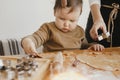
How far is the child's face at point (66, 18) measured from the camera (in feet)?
3.22

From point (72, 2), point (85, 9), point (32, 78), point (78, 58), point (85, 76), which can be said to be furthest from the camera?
point (85, 9)

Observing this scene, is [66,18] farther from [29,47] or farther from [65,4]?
[29,47]

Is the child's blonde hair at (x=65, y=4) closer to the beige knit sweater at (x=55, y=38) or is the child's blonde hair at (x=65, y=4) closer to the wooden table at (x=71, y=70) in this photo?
the beige knit sweater at (x=55, y=38)

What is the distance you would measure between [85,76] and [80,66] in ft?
0.28

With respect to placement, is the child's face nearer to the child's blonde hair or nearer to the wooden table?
the child's blonde hair

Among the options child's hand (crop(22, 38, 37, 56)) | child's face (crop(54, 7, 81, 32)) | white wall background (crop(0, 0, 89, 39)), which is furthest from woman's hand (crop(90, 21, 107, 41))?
white wall background (crop(0, 0, 89, 39))

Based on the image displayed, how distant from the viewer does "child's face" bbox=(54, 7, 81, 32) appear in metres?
0.98

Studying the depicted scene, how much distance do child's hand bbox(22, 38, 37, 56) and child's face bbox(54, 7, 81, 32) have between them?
179 mm

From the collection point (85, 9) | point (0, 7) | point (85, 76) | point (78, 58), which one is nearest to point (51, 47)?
point (78, 58)

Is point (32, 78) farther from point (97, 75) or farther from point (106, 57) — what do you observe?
point (106, 57)

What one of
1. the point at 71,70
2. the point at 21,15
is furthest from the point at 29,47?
the point at 21,15

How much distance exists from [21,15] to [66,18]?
1.14 m

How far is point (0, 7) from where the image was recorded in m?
1.96

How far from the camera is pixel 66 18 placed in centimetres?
98
